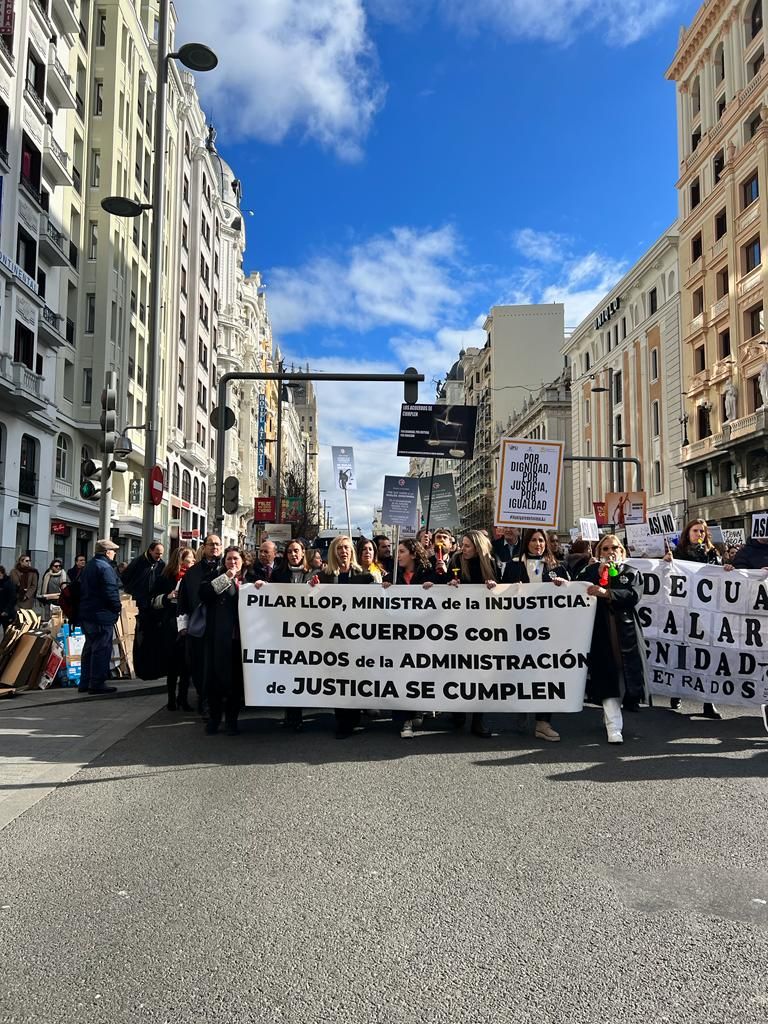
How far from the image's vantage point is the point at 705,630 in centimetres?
833

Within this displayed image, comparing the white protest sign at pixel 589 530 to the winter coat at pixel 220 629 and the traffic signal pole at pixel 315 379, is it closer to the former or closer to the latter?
the traffic signal pole at pixel 315 379

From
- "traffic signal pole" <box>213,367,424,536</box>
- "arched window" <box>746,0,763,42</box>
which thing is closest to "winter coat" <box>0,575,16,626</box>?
"traffic signal pole" <box>213,367,424,536</box>

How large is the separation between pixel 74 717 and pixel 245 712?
1.78m

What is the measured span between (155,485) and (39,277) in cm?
2102

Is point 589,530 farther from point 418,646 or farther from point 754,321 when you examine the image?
point 754,321

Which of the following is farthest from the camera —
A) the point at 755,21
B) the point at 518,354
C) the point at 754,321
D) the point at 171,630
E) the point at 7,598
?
the point at 518,354

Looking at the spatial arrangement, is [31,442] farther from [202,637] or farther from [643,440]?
[643,440]

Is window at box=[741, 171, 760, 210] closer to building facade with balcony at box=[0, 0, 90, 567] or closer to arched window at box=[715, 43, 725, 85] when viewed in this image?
arched window at box=[715, 43, 725, 85]

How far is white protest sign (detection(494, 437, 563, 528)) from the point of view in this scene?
31.5 feet

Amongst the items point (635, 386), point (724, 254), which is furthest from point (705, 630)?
point (635, 386)

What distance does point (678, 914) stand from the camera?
370 centimetres

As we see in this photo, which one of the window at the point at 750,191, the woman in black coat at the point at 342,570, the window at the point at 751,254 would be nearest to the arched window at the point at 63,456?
the woman in black coat at the point at 342,570

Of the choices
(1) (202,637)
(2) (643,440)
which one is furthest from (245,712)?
(2) (643,440)

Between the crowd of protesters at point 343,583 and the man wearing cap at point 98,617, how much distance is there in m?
0.02
